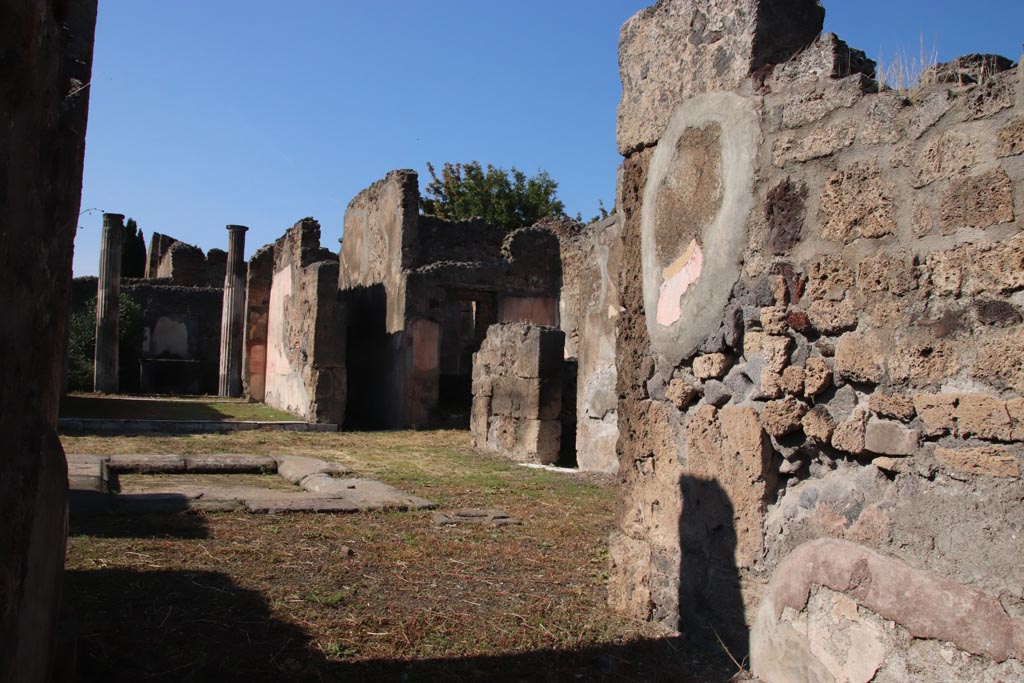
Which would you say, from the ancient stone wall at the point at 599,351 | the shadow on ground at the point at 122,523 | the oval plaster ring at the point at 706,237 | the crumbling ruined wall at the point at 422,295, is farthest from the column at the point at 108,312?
the oval plaster ring at the point at 706,237

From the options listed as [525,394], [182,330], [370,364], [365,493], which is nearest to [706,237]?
[365,493]

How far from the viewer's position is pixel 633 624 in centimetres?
358

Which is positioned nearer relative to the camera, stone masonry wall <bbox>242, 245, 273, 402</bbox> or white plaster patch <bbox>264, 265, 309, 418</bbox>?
white plaster patch <bbox>264, 265, 309, 418</bbox>

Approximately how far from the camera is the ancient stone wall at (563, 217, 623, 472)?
28.1 feet

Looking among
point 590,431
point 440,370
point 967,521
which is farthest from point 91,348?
point 967,521

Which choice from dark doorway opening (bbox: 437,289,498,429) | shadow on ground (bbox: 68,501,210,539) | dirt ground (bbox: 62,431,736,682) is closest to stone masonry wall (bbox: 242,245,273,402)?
dark doorway opening (bbox: 437,289,498,429)

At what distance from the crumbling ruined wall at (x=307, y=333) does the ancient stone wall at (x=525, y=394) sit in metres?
3.33

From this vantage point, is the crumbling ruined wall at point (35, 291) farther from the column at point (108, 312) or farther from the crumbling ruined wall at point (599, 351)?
the column at point (108, 312)

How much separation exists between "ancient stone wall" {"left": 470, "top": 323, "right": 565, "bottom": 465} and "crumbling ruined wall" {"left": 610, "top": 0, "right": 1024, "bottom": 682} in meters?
5.85

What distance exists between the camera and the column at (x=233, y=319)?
67.1 ft

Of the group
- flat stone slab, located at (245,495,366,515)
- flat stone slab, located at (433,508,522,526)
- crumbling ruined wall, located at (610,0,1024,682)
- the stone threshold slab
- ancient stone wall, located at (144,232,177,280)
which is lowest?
flat stone slab, located at (433,508,522,526)

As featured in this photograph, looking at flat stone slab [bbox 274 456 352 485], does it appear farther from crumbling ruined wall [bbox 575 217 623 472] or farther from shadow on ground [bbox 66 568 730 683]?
shadow on ground [bbox 66 568 730 683]

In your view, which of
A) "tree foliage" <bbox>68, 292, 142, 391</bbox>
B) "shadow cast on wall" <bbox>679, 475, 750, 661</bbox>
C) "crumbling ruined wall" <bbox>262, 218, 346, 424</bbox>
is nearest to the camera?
"shadow cast on wall" <bbox>679, 475, 750, 661</bbox>

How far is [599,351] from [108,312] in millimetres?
15591
